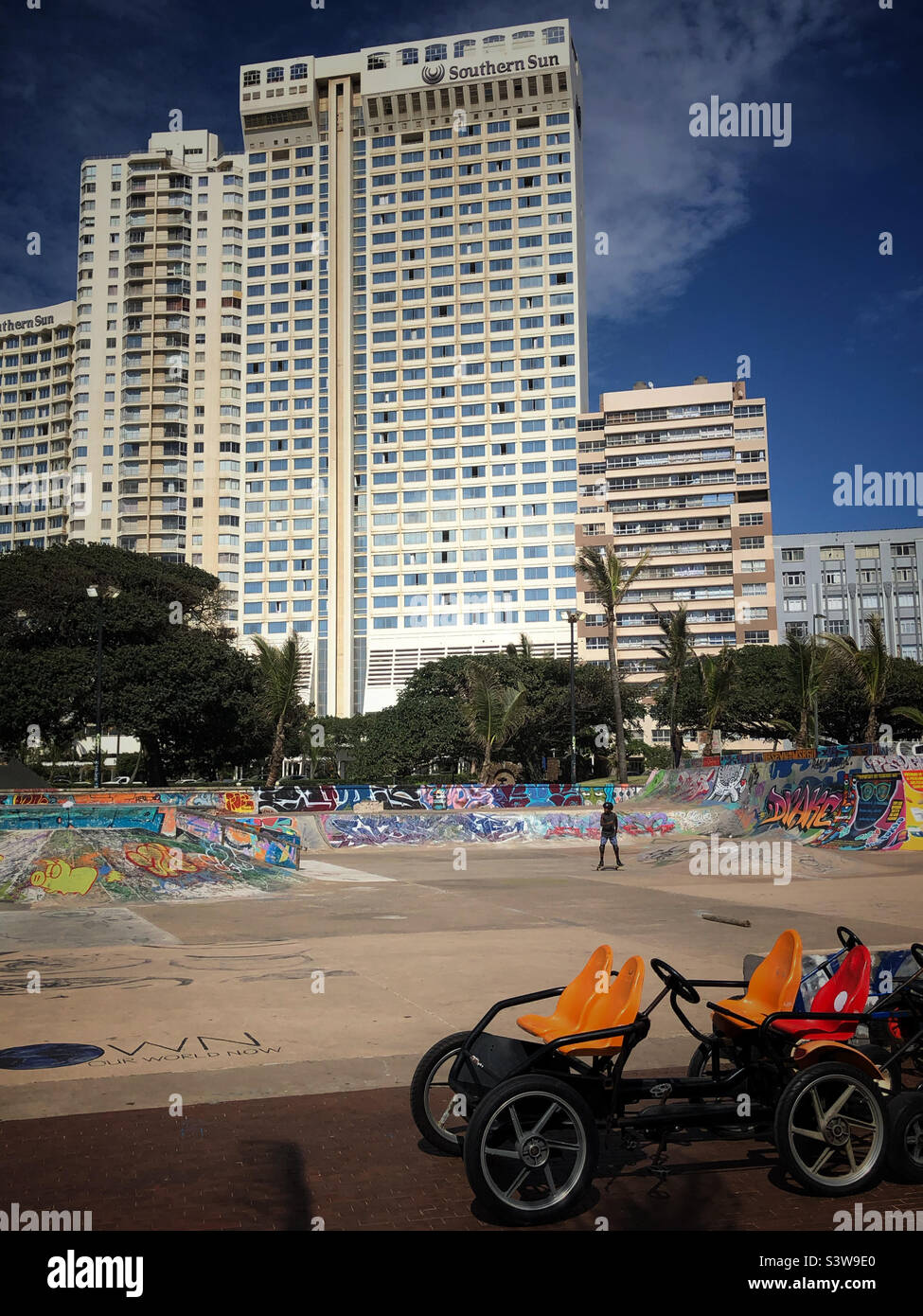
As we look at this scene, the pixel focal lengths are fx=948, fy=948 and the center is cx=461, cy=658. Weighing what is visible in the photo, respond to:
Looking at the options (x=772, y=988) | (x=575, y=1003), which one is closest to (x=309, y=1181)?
(x=575, y=1003)

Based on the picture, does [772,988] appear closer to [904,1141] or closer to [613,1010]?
[904,1141]

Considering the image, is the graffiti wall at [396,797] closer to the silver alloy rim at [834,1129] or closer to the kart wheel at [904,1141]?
the silver alloy rim at [834,1129]

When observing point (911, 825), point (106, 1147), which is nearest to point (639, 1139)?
point (106, 1147)

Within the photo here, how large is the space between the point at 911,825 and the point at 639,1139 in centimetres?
2235

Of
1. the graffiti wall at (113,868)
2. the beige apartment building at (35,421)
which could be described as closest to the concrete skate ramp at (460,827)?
the graffiti wall at (113,868)

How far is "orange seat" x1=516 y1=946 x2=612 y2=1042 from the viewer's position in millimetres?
5383

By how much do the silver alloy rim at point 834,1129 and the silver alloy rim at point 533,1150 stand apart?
110 centimetres

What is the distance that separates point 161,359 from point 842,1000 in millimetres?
123314

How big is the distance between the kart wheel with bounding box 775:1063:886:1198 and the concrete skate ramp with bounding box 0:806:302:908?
15322 mm

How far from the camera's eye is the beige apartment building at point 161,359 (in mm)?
115812
